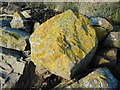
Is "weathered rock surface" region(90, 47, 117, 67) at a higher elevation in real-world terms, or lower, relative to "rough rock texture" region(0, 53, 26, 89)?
higher

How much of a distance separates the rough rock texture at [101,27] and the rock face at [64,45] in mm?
675

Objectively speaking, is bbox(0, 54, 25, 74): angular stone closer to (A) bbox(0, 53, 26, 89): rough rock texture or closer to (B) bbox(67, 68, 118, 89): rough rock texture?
(A) bbox(0, 53, 26, 89): rough rock texture

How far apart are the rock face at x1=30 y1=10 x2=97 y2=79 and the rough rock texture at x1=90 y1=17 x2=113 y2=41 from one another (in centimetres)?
67

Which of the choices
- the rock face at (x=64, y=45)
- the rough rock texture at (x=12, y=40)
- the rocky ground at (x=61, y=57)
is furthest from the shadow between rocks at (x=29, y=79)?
the rough rock texture at (x=12, y=40)

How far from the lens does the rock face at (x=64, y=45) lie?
3.65 meters

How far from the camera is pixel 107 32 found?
5.05m

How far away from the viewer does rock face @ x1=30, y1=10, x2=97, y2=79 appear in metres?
3.65

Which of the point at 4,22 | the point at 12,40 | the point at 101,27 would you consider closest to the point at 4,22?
the point at 4,22

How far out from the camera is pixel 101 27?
196 inches

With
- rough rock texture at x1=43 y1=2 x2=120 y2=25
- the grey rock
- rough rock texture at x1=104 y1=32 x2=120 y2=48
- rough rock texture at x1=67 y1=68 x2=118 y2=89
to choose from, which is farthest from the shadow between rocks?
rough rock texture at x1=43 y1=2 x2=120 y2=25

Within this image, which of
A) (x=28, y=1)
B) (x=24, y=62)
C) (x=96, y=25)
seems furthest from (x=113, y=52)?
(x=28, y=1)

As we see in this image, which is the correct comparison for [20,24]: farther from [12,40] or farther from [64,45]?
[64,45]

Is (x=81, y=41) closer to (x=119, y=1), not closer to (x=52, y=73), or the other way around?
(x=52, y=73)

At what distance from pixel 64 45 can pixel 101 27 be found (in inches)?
69.7
